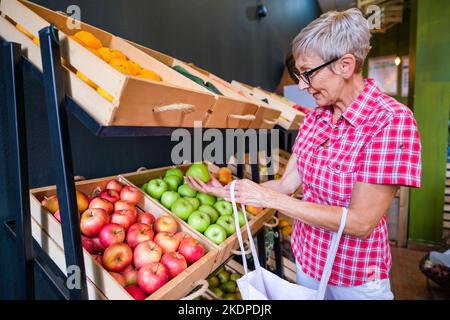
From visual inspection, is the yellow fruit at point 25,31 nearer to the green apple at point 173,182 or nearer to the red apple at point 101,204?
the red apple at point 101,204

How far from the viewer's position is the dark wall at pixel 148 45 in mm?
1407

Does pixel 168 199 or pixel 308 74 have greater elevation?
pixel 308 74

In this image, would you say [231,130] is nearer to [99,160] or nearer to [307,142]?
[307,142]

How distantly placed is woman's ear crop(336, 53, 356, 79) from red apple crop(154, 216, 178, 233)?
91 cm

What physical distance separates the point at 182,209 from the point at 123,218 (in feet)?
0.97

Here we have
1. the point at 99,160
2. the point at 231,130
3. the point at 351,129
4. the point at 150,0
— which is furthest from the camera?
the point at 150,0

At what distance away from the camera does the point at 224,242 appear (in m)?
1.29

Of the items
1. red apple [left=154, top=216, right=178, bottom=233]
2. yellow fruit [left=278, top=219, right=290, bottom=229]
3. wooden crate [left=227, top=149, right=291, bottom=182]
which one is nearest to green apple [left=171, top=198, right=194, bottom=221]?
red apple [left=154, top=216, right=178, bottom=233]

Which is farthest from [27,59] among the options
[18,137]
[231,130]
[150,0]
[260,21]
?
[260,21]

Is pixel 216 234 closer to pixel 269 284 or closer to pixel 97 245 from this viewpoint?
pixel 269 284

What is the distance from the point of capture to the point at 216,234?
4.42ft

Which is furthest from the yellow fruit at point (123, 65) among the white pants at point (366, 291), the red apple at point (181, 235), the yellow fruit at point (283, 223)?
the yellow fruit at point (283, 223)

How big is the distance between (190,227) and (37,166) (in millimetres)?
827

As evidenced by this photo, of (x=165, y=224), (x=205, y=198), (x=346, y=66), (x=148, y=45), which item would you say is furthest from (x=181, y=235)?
(x=148, y=45)
